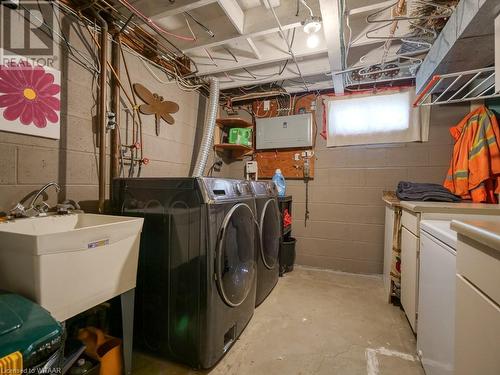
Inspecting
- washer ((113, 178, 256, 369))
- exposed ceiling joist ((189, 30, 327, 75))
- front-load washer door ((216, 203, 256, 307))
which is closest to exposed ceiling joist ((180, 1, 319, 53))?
exposed ceiling joist ((189, 30, 327, 75))

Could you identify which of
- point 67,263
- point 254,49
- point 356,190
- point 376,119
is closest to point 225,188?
point 67,263

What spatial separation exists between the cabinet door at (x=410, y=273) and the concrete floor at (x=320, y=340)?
0.18 m

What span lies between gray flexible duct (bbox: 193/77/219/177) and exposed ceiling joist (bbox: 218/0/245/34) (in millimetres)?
708

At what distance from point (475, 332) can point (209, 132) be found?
7.21 ft

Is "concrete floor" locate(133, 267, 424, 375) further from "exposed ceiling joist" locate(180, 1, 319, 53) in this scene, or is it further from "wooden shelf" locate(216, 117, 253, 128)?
"exposed ceiling joist" locate(180, 1, 319, 53)

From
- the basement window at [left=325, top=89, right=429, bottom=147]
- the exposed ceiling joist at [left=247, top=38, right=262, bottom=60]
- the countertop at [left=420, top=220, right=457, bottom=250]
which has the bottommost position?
the countertop at [left=420, top=220, right=457, bottom=250]

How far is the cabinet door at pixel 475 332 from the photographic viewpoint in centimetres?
59

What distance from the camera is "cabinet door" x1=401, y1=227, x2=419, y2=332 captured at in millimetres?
1508

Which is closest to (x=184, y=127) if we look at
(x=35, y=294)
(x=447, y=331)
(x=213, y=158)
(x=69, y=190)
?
(x=213, y=158)

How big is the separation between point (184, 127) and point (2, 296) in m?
2.01

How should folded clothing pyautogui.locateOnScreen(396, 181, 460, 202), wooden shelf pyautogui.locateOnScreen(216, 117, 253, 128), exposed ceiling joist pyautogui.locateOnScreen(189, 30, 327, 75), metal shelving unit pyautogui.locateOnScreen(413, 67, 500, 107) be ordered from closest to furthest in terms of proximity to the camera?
metal shelving unit pyautogui.locateOnScreen(413, 67, 500, 107), folded clothing pyautogui.locateOnScreen(396, 181, 460, 202), exposed ceiling joist pyautogui.locateOnScreen(189, 30, 327, 75), wooden shelf pyautogui.locateOnScreen(216, 117, 253, 128)

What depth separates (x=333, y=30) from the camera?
1551 millimetres

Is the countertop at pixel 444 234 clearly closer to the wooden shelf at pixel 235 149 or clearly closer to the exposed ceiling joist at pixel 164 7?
the exposed ceiling joist at pixel 164 7

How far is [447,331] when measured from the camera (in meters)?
0.96
